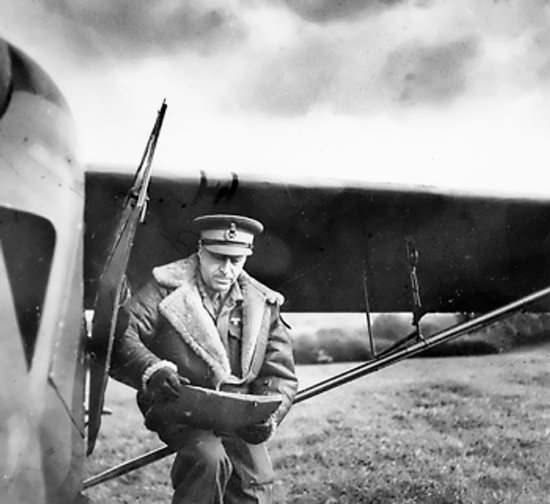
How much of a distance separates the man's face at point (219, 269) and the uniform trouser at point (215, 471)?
12.2 inches

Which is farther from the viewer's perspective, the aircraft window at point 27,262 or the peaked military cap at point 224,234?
the peaked military cap at point 224,234

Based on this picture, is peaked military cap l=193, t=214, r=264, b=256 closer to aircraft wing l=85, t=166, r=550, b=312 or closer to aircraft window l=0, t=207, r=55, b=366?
aircraft wing l=85, t=166, r=550, b=312

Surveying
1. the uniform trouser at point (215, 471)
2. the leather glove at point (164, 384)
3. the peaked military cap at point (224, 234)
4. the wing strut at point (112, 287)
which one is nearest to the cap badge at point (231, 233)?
the peaked military cap at point (224, 234)

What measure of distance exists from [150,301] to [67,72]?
1.68ft

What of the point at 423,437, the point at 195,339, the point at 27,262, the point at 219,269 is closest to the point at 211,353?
the point at 195,339

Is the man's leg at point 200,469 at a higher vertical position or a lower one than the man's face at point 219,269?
lower

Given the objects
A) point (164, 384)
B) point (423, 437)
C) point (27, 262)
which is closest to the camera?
point (27, 262)

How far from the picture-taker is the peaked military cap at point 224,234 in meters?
1.67

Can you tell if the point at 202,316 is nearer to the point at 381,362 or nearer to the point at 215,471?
the point at 215,471

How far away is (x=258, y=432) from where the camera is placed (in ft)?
5.30

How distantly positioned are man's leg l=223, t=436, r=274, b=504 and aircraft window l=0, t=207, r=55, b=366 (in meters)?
0.47

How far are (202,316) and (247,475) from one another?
349 millimetres

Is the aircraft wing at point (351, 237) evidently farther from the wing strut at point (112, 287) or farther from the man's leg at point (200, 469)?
the man's leg at point (200, 469)

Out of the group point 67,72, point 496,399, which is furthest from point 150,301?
point 496,399
